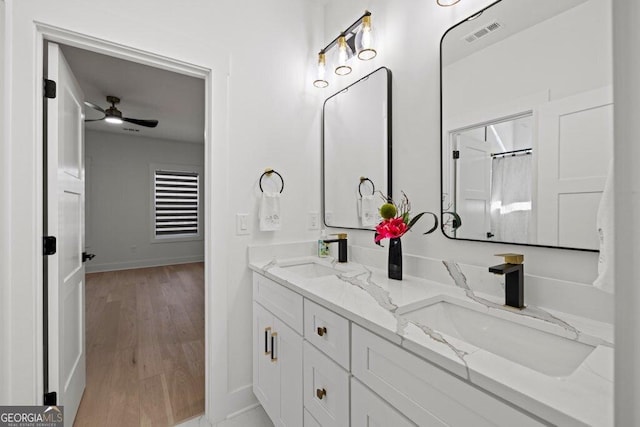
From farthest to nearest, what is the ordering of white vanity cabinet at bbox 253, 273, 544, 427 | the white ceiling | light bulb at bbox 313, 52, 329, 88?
the white ceiling < light bulb at bbox 313, 52, 329, 88 < white vanity cabinet at bbox 253, 273, 544, 427

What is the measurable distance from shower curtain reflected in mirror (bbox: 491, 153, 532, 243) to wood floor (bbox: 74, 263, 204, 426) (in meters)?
1.96

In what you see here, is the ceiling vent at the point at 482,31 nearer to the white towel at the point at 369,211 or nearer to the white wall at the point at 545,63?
the white wall at the point at 545,63

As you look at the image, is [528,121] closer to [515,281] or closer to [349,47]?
[515,281]

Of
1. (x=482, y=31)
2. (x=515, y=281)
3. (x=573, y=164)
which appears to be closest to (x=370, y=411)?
(x=515, y=281)

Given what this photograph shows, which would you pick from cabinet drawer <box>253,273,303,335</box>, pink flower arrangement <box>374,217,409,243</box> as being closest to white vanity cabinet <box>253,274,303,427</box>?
cabinet drawer <box>253,273,303,335</box>

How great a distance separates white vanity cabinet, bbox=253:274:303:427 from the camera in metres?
1.30

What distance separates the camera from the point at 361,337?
3.09 ft

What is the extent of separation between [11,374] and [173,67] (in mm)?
1609

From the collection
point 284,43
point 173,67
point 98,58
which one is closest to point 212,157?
point 173,67

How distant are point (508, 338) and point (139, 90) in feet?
13.4

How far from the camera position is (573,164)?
96cm

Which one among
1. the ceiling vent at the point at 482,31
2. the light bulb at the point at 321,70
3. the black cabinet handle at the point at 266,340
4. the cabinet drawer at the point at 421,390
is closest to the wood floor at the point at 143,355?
the black cabinet handle at the point at 266,340

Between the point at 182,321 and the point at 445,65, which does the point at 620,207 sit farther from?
the point at 182,321

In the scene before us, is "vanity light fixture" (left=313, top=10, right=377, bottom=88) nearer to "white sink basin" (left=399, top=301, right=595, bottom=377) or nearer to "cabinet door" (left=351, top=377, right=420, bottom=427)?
"white sink basin" (left=399, top=301, right=595, bottom=377)
